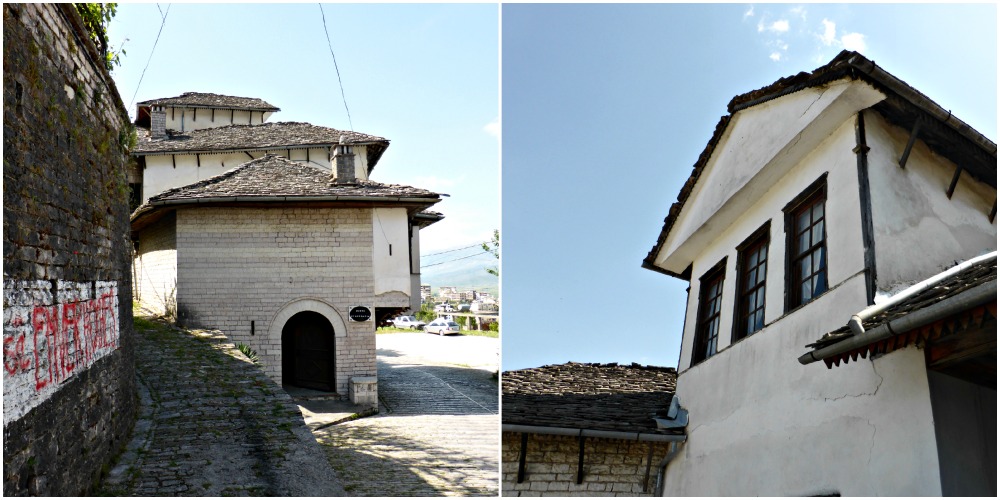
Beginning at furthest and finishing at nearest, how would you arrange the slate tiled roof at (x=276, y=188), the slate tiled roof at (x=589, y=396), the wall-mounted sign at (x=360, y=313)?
the wall-mounted sign at (x=360, y=313) → the slate tiled roof at (x=276, y=188) → the slate tiled roof at (x=589, y=396)

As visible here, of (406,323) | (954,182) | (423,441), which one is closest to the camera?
(954,182)

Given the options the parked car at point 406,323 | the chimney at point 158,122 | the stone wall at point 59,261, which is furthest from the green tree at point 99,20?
the parked car at point 406,323

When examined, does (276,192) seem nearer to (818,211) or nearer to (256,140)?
(256,140)

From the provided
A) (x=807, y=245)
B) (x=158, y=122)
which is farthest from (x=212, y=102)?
(x=807, y=245)

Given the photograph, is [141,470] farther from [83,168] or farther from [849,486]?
[849,486]

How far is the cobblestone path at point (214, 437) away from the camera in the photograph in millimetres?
7723

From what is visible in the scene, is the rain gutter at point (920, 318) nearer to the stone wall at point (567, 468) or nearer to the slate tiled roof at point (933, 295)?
the slate tiled roof at point (933, 295)

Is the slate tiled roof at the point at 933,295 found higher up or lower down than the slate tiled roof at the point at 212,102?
lower down

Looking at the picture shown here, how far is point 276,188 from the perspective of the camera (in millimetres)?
16219

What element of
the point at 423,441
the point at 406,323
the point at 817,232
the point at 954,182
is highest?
the point at 954,182

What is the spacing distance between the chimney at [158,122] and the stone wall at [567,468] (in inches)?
799

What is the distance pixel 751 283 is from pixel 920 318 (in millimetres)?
4240

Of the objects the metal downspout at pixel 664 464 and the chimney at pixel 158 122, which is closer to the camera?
the metal downspout at pixel 664 464

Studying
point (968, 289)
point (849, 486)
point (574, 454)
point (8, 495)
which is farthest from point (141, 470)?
point (968, 289)
